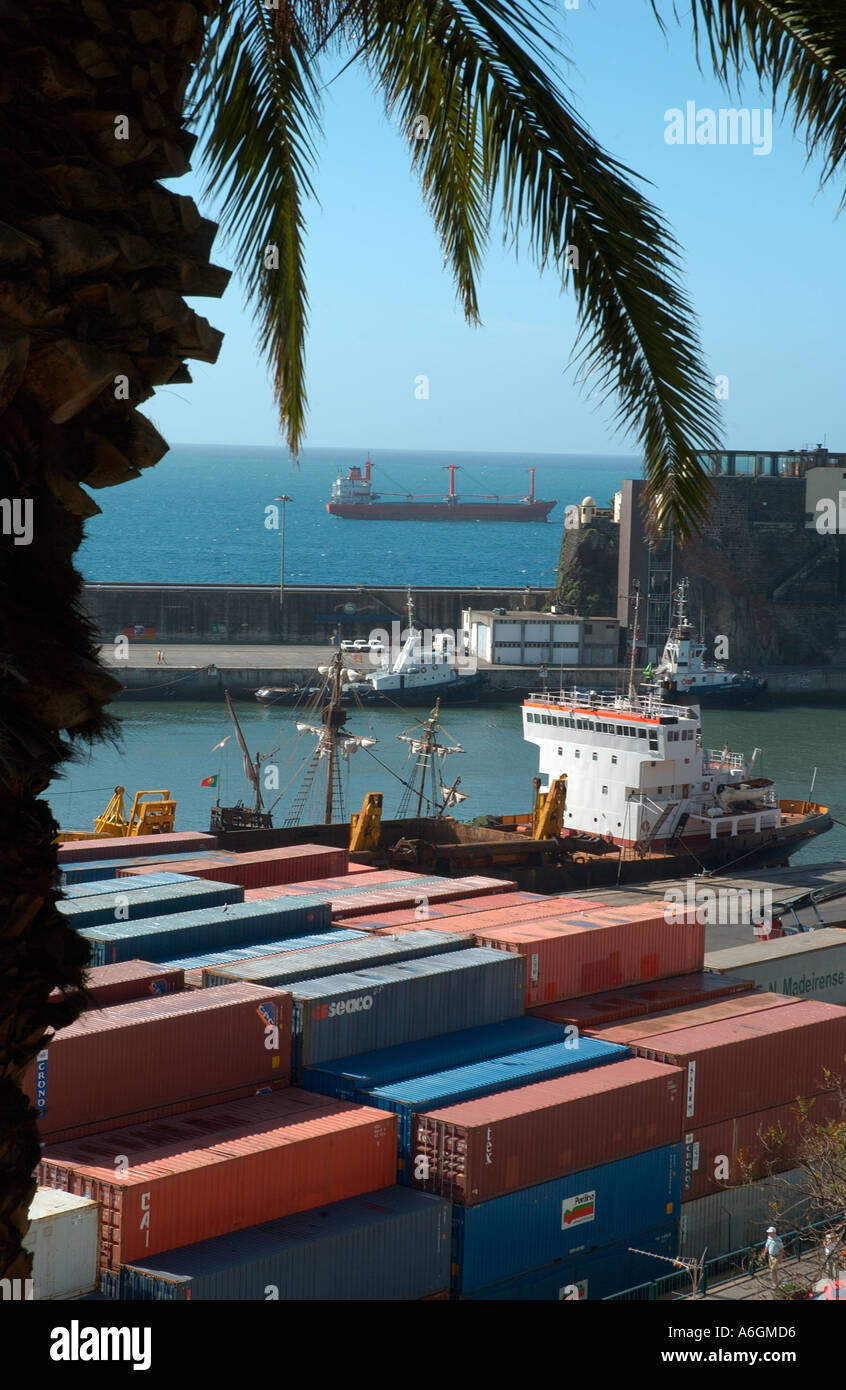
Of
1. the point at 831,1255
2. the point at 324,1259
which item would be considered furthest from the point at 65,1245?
the point at 831,1255

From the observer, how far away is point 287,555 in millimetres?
153500

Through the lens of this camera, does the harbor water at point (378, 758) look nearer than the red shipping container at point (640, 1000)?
No

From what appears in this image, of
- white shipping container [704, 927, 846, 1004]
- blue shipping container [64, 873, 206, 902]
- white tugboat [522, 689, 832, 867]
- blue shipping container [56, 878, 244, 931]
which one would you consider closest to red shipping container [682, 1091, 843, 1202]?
white shipping container [704, 927, 846, 1004]

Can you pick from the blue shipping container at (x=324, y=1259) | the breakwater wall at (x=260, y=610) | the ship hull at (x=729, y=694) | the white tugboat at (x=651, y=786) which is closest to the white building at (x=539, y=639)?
the breakwater wall at (x=260, y=610)

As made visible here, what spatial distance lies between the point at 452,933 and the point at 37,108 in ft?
55.7

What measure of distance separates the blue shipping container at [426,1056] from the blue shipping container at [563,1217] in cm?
175

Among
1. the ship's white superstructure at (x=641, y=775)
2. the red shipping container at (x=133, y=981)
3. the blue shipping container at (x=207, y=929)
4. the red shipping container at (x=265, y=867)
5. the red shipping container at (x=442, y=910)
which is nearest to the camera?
the red shipping container at (x=133, y=981)

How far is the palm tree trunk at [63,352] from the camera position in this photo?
2445 mm

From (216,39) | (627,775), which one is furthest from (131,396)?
(627,775)

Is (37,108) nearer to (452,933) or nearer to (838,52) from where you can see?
(838,52)

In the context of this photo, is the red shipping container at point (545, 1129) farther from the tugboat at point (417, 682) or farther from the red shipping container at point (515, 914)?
the tugboat at point (417, 682)

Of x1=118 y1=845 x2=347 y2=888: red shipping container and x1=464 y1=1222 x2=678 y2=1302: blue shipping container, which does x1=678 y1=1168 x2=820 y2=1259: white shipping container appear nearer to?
x1=464 y1=1222 x2=678 y2=1302: blue shipping container

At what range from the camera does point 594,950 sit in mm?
18438

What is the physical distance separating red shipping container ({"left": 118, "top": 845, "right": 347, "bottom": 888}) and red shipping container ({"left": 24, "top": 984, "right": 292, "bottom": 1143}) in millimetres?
8568
